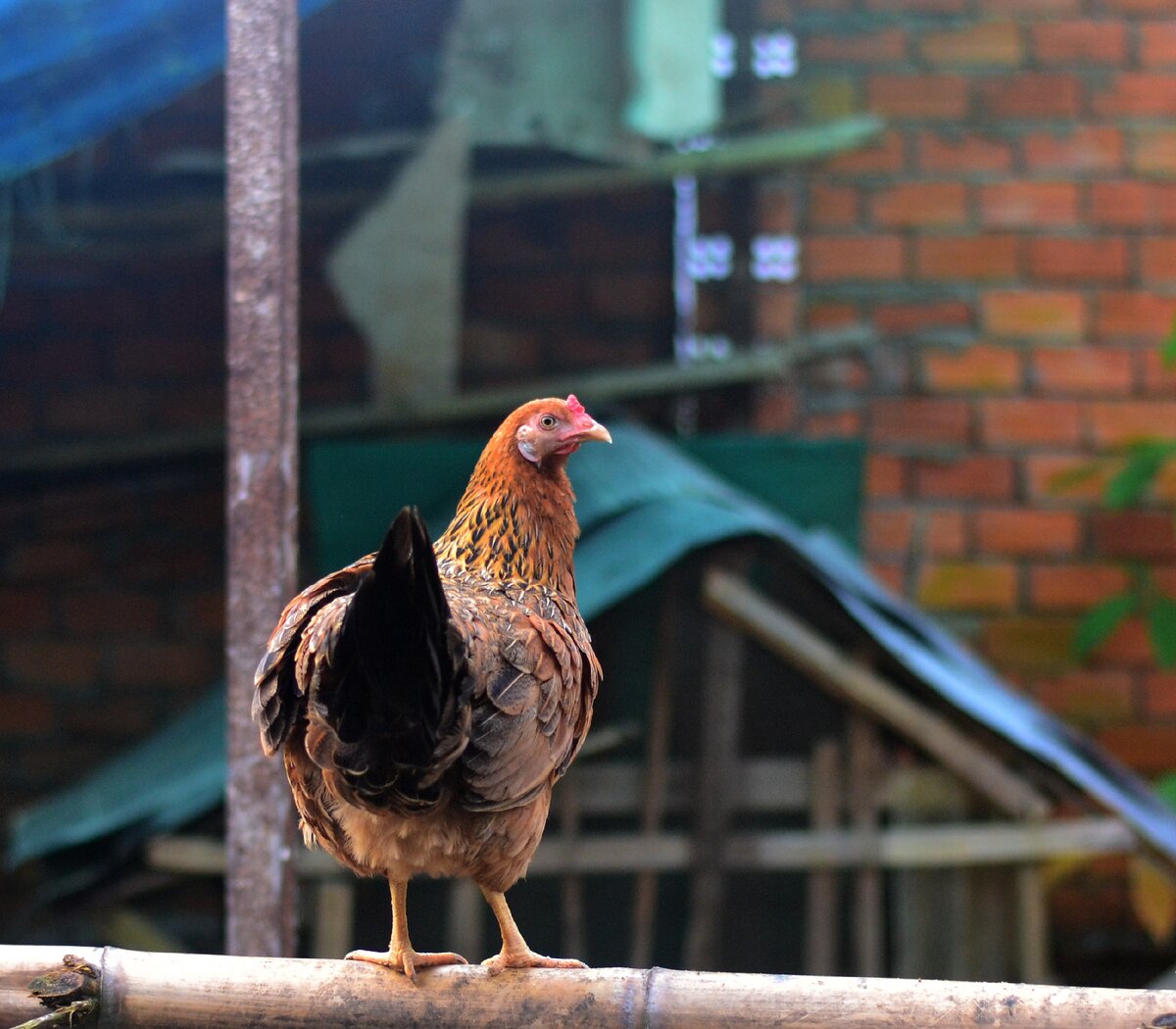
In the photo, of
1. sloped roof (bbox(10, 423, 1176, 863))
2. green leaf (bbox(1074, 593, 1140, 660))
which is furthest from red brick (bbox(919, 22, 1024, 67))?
green leaf (bbox(1074, 593, 1140, 660))

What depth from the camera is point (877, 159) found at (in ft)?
14.4

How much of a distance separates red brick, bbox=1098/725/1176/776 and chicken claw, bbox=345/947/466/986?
313 cm

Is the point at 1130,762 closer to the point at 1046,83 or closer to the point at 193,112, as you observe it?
the point at 1046,83

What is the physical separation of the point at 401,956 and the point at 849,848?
162cm

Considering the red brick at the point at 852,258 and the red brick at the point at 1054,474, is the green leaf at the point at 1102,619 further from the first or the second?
the red brick at the point at 852,258

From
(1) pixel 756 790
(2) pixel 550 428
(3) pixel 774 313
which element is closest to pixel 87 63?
(2) pixel 550 428

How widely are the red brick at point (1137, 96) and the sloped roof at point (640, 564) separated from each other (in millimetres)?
1714

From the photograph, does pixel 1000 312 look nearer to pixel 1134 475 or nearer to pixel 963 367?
pixel 963 367

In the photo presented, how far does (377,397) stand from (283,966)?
7.12ft

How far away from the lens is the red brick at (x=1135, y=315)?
4418 mm

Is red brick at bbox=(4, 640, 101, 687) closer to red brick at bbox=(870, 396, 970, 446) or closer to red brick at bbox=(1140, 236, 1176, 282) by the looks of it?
red brick at bbox=(870, 396, 970, 446)

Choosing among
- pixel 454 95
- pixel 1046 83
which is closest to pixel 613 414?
pixel 454 95

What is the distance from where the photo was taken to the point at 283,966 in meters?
1.74

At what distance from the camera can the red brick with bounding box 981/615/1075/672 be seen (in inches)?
173
